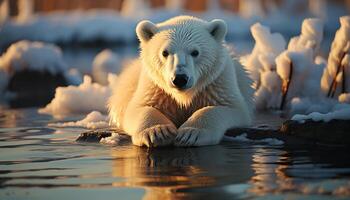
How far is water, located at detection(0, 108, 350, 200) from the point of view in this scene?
5637 millimetres

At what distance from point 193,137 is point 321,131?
1160 millimetres

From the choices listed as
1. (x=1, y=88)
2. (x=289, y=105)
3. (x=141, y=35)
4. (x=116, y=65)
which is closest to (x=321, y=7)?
(x=116, y=65)

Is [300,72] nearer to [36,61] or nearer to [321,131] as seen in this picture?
[321,131]

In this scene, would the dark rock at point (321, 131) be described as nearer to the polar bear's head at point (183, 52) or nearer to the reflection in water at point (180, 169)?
the reflection in water at point (180, 169)

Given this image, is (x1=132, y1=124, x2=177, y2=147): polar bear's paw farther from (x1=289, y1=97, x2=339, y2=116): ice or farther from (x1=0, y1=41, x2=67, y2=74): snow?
(x1=0, y1=41, x2=67, y2=74): snow

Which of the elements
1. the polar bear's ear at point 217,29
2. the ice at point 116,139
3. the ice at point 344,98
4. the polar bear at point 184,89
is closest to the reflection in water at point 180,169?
the polar bear at point 184,89

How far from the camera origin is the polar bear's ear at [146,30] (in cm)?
855

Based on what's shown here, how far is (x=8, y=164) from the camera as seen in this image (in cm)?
725

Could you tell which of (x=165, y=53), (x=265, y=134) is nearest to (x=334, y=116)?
(x=265, y=134)

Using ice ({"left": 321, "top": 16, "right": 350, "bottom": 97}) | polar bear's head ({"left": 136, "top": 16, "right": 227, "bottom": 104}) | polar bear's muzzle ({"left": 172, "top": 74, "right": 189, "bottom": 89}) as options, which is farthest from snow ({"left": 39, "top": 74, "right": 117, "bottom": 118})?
→ polar bear's muzzle ({"left": 172, "top": 74, "right": 189, "bottom": 89})

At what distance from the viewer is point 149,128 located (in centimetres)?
793

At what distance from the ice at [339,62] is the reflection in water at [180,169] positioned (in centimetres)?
412

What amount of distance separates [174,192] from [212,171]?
86 centimetres

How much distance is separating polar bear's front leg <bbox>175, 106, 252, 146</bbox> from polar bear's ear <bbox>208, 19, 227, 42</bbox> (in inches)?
29.4
